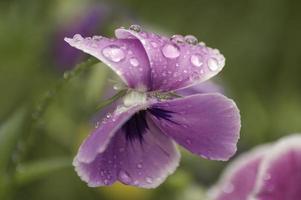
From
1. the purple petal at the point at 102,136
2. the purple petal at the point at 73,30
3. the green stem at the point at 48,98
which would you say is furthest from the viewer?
the purple petal at the point at 73,30

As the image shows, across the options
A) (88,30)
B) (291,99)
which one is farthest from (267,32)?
(88,30)

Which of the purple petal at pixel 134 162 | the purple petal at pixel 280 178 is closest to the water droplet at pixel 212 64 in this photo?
the purple petal at pixel 134 162

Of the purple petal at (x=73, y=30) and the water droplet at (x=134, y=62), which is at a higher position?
the water droplet at (x=134, y=62)

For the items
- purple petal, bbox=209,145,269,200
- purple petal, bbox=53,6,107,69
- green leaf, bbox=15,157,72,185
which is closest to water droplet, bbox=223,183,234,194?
purple petal, bbox=209,145,269,200

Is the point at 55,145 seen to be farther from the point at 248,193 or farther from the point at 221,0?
the point at 248,193

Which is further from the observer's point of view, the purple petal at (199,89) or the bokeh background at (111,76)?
the bokeh background at (111,76)

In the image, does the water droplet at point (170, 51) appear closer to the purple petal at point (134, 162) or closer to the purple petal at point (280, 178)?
the purple petal at point (134, 162)

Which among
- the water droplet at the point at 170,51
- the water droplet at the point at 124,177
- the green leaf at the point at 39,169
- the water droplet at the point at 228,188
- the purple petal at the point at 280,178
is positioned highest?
the water droplet at the point at 170,51
